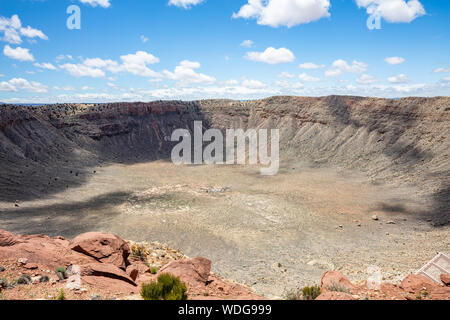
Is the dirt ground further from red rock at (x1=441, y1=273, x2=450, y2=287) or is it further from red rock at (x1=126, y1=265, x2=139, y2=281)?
red rock at (x1=126, y1=265, x2=139, y2=281)

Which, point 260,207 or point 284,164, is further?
point 284,164

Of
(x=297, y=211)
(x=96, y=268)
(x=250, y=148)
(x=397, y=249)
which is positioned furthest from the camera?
(x=250, y=148)

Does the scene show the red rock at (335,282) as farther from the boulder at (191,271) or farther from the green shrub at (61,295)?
the green shrub at (61,295)

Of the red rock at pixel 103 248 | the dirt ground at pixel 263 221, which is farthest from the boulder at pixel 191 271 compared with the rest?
the dirt ground at pixel 263 221

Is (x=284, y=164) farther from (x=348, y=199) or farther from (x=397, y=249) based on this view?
(x=397, y=249)
